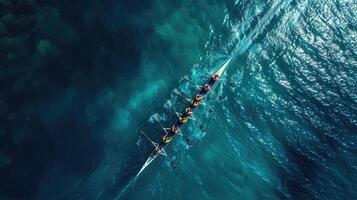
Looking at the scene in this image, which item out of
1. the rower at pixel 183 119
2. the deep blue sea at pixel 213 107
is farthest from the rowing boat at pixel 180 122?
the deep blue sea at pixel 213 107

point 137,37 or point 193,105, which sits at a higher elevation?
point 137,37

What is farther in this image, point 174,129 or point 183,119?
point 183,119

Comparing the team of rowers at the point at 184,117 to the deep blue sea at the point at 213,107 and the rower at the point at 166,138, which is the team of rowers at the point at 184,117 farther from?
the deep blue sea at the point at 213,107

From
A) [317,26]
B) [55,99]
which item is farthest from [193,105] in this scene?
[317,26]

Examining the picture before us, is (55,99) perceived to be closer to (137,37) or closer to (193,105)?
(137,37)

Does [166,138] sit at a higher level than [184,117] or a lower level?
lower

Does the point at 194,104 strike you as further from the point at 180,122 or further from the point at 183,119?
the point at 180,122

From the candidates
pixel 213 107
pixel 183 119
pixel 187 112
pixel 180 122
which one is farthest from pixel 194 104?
pixel 213 107

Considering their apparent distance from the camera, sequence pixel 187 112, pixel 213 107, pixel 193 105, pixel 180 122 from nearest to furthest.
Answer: pixel 187 112 → pixel 193 105 → pixel 180 122 → pixel 213 107
